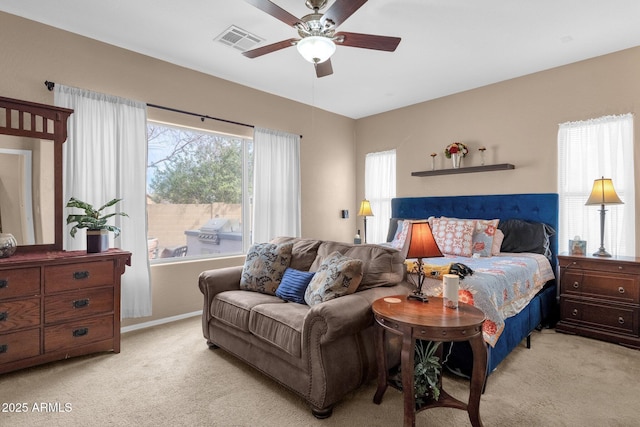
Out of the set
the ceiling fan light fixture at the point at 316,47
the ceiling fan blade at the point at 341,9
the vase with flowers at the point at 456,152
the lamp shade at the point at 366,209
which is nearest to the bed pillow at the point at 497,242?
the vase with flowers at the point at 456,152

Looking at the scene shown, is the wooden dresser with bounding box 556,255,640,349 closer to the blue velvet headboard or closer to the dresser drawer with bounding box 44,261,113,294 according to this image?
the blue velvet headboard

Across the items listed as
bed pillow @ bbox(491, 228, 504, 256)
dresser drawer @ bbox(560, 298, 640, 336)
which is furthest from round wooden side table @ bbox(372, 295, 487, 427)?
dresser drawer @ bbox(560, 298, 640, 336)

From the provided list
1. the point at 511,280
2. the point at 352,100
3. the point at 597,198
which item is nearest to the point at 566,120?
the point at 597,198

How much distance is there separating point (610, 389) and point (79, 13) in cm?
503

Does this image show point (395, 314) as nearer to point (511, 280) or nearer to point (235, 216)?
point (511, 280)

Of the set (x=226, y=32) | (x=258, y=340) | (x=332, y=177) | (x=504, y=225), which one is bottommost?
(x=258, y=340)

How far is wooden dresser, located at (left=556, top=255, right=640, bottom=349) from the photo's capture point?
9.83 feet

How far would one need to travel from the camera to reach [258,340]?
2.37 meters

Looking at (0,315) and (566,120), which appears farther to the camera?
(566,120)

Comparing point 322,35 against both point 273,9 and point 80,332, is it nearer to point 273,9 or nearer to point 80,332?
point 273,9

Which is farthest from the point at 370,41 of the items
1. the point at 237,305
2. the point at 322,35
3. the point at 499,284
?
the point at 237,305

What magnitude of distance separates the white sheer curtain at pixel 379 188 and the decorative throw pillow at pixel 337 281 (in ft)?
10.7

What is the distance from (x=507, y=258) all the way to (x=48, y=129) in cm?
453

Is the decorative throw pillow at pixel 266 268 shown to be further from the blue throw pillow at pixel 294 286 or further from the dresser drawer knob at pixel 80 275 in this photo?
the dresser drawer knob at pixel 80 275
